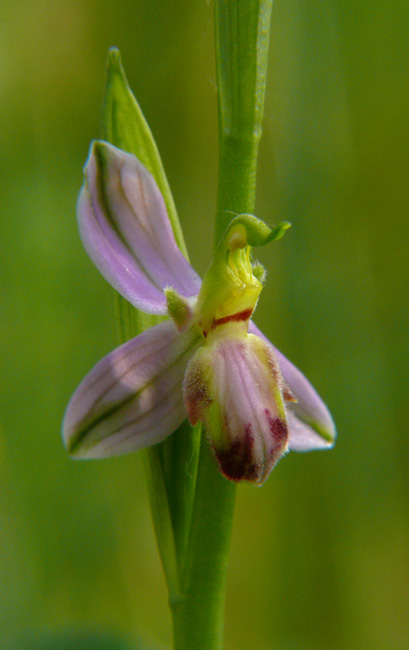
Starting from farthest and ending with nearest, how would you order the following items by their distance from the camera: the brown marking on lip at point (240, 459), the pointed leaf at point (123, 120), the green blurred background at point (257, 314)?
the green blurred background at point (257, 314) → the pointed leaf at point (123, 120) → the brown marking on lip at point (240, 459)

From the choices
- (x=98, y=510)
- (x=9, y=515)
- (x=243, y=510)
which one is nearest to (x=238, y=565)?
(x=243, y=510)

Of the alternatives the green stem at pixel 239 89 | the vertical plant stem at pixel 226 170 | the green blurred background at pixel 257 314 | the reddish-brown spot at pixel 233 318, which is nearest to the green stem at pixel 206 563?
the vertical plant stem at pixel 226 170

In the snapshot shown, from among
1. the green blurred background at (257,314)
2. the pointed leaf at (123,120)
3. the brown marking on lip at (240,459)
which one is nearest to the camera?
the brown marking on lip at (240,459)

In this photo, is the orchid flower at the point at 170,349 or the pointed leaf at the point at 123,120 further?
the pointed leaf at the point at 123,120

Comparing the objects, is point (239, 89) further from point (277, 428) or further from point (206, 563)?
point (206, 563)

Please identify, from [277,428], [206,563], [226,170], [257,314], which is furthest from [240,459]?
[257,314]

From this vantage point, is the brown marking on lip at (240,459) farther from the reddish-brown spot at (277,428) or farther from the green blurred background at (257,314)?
the green blurred background at (257,314)
